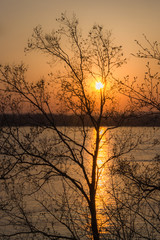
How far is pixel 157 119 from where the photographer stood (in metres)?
7.31

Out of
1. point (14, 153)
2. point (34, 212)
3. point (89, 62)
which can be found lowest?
point (34, 212)

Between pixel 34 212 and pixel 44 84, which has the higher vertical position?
pixel 44 84

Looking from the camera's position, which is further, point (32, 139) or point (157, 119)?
point (32, 139)

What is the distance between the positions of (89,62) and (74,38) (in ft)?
3.49

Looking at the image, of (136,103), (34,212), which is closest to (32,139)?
(136,103)

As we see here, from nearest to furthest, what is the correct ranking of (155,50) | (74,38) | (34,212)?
(155,50)
(74,38)
(34,212)

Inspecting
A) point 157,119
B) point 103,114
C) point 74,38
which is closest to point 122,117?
point 103,114

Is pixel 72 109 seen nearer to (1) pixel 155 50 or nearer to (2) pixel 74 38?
(2) pixel 74 38

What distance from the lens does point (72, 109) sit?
40.6 feet

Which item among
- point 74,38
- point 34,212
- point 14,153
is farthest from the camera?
point 34,212

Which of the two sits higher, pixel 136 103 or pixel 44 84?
pixel 44 84

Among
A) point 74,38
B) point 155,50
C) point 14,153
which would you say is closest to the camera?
point 155,50

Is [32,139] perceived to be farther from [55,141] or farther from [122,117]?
[122,117]

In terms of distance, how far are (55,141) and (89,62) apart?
3327mm
